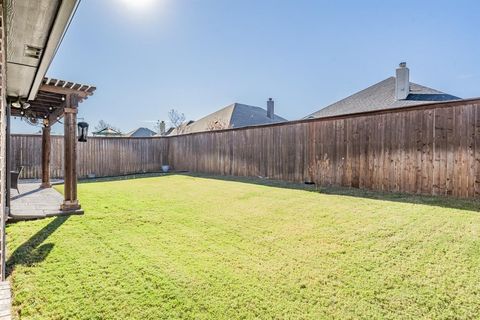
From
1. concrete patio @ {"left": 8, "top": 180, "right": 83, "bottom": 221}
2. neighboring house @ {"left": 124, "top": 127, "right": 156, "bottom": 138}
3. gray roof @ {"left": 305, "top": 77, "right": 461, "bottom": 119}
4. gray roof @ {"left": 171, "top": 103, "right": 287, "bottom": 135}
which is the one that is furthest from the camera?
neighboring house @ {"left": 124, "top": 127, "right": 156, "bottom": 138}

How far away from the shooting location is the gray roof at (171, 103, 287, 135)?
19672mm

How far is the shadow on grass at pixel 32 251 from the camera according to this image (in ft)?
9.01

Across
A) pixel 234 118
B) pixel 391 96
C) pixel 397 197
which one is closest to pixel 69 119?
pixel 397 197

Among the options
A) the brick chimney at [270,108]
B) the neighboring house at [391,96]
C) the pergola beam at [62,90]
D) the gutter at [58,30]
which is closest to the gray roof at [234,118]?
the brick chimney at [270,108]

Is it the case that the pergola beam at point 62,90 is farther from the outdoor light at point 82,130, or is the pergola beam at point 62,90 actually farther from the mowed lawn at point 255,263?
the mowed lawn at point 255,263

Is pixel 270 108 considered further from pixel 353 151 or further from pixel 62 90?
pixel 62 90

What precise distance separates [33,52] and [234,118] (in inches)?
678

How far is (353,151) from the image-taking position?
6652 millimetres

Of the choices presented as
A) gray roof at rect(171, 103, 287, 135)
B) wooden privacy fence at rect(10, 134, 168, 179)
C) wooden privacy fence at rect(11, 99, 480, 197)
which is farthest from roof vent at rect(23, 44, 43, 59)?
gray roof at rect(171, 103, 287, 135)

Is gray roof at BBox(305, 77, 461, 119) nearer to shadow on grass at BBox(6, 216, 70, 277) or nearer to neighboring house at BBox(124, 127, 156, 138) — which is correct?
shadow on grass at BBox(6, 216, 70, 277)

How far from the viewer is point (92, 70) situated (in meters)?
15.8

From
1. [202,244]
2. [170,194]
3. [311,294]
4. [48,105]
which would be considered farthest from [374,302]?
[48,105]

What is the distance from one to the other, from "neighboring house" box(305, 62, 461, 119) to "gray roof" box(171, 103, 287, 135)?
7.42 meters

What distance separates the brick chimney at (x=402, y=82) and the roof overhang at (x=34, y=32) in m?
12.8
